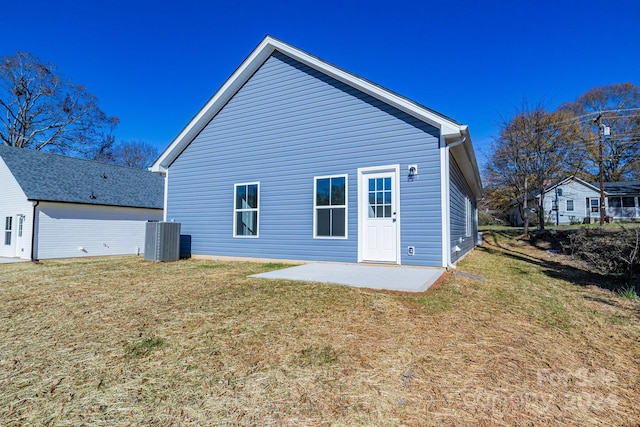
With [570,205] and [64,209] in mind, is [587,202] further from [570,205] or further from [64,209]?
[64,209]

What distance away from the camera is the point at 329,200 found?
294 inches

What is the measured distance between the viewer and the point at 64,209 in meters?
12.1

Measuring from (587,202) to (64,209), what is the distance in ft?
126

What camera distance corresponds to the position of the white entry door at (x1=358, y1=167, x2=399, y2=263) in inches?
266

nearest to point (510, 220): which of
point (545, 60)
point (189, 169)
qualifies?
point (545, 60)

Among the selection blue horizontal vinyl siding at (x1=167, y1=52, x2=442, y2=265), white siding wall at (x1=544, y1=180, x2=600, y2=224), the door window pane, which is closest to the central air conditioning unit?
blue horizontal vinyl siding at (x1=167, y1=52, x2=442, y2=265)

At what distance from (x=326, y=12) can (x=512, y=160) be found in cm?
1254

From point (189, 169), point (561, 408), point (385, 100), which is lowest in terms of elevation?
point (561, 408)

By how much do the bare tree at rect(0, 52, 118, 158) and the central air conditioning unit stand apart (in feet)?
69.5

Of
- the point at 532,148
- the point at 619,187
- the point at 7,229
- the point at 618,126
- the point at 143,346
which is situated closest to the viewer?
the point at 143,346

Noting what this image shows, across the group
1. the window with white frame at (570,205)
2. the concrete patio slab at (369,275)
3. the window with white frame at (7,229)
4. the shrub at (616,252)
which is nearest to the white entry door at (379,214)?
the concrete patio slab at (369,275)

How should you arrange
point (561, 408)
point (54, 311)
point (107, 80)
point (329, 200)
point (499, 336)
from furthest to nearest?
point (107, 80), point (329, 200), point (54, 311), point (499, 336), point (561, 408)

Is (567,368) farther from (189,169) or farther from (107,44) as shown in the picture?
(107,44)

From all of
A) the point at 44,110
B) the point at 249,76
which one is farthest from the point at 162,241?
the point at 44,110
